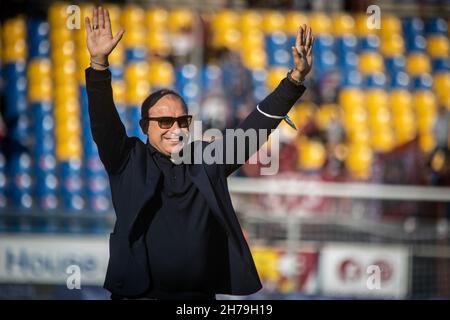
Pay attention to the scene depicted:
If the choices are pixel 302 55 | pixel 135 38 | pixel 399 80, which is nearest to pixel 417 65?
pixel 399 80

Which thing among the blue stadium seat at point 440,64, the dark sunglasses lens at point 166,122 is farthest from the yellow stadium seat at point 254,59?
the dark sunglasses lens at point 166,122

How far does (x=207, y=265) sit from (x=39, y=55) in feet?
25.2

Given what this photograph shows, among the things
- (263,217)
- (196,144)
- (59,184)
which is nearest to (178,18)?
(59,184)

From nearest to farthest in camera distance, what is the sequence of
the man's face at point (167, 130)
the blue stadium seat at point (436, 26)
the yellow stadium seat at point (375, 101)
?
the man's face at point (167, 130)
the yellow stadium seat at point (375, 101)
the blue stadium seat at point (436, 26)

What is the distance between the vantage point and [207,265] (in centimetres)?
390

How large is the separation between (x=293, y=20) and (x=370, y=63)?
1077 mm

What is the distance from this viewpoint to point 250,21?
40.0ft

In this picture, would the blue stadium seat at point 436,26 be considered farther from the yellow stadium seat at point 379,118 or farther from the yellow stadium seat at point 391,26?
the yellow stadium seat at point 379,118

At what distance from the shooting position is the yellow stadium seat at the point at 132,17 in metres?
11.5

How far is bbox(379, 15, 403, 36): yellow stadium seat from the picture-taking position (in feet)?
40.6

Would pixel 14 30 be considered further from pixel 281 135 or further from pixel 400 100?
pixel 400 100

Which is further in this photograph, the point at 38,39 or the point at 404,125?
the point at 404,125

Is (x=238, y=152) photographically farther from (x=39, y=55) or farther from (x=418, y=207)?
(x=39, y=55)

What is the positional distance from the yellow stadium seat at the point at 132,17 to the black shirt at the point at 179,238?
25.7 ft
